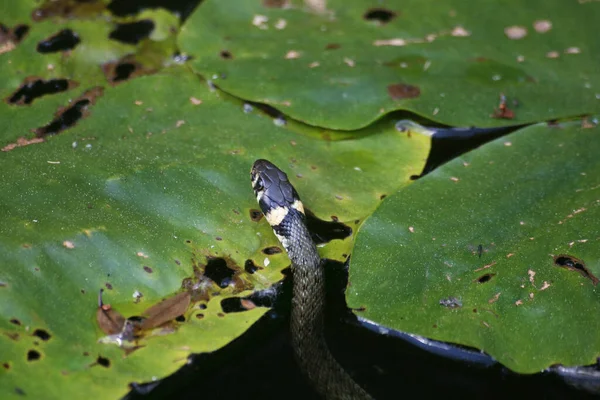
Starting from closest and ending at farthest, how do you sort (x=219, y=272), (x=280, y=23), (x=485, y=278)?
(x=485, y=278) → (x=219, y=272) → (x=280, y=23)

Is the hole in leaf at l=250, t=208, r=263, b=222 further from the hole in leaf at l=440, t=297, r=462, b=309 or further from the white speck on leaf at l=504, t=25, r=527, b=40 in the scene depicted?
the white speck on leaf at l=504, t=25, r=527, b=40

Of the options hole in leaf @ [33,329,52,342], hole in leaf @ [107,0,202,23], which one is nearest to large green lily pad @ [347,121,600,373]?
hole in leaf @ [33,329,52,342]

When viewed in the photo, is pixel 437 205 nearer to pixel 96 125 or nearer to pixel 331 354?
pixel 331 354

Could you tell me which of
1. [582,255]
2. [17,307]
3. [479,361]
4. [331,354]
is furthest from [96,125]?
[582,255]

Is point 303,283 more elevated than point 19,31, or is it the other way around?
point 19,31

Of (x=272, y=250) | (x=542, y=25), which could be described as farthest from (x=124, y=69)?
(x=542, y=25)

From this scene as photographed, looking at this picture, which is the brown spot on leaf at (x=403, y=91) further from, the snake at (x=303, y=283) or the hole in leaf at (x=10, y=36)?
the hole in leaf at (x=10, y=36)

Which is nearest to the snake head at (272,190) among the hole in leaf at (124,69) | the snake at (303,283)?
the snake at (303,283)

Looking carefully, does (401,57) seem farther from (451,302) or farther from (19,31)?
(19,31)
